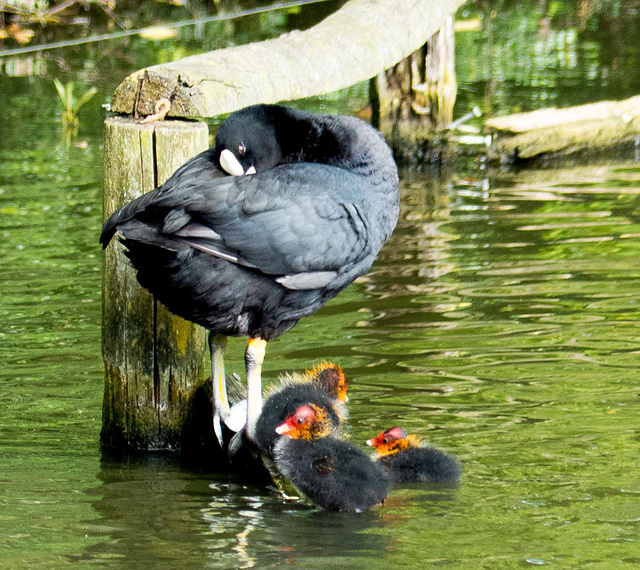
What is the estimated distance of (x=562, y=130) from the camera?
371 inches

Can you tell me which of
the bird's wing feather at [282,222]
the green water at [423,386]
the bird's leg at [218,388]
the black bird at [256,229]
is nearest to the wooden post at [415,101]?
the green water at [423,386]

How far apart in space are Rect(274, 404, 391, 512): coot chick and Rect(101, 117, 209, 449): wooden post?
0.61 m

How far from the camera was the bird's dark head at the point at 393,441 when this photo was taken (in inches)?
164

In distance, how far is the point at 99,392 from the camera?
5242 mm

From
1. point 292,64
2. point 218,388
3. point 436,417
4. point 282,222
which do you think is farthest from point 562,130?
point 282,222

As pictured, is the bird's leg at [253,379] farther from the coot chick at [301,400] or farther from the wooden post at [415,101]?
the wooden post at [415,101]

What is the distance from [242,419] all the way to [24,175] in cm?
555

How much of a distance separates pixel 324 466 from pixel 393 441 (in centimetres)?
38

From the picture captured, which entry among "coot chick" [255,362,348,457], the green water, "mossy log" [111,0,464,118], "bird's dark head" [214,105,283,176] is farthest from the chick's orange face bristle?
"mossy log" [111,0,464,118]

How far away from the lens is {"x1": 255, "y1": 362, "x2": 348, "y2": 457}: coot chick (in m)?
4.21

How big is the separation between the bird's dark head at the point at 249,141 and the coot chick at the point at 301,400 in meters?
0.84

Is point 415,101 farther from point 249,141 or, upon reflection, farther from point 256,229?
point 256,229

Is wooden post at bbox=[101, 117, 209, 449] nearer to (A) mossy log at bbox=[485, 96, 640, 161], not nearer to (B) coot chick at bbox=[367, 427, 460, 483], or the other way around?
(B) coot chick at bbox=[367, 427, 460, 483]

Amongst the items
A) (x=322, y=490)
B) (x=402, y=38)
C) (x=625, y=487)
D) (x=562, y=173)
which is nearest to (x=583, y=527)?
(x=625, y=487)
